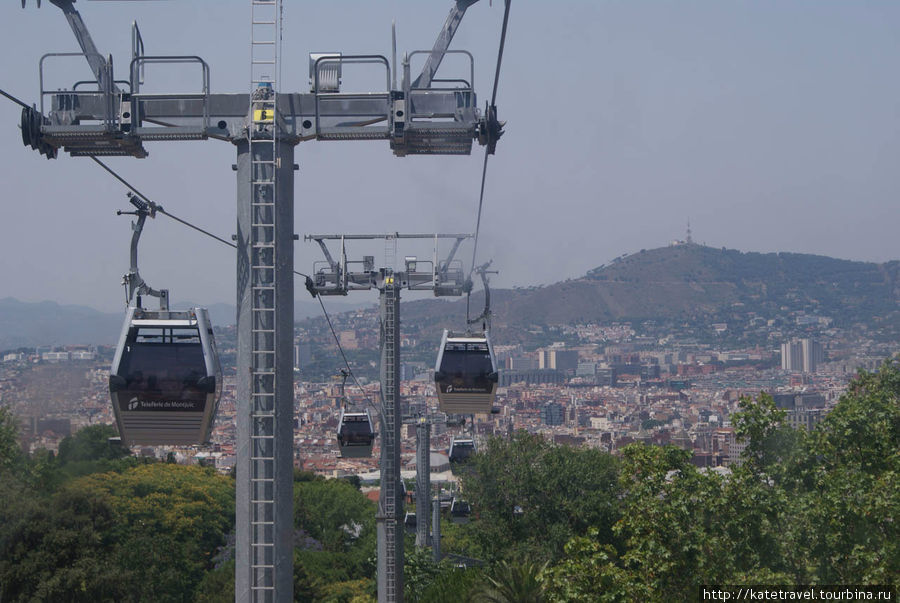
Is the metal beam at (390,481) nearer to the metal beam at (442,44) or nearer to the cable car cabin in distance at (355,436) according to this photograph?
the cable car cabin in distance at (355,436)

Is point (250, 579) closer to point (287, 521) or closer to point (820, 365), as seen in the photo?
point (287, 521)

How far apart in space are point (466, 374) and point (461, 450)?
38.8 ft

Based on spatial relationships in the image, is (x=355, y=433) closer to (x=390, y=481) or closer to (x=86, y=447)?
(x=390, y=481)

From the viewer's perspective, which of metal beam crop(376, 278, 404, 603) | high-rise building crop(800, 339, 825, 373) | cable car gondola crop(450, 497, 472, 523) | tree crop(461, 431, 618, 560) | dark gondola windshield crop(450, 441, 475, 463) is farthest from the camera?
high-rise building crop(800, 339, 825, 373)

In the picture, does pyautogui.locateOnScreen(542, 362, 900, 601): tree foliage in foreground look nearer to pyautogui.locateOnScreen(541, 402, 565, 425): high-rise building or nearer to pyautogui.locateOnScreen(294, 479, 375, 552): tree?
pyautogui.locateOnScreen(294, 479, 375, 552): tree

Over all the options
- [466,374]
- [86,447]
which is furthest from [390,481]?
[86,447]

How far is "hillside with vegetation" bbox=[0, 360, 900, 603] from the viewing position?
33.5ft

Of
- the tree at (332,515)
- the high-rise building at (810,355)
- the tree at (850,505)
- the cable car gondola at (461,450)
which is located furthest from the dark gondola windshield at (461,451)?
the high-rise building at (810,355)

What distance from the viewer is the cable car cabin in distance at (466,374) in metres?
15.2

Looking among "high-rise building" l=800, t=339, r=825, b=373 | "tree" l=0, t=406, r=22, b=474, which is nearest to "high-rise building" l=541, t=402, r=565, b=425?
"high-rise building" l=800, t=339, r=825, b=373

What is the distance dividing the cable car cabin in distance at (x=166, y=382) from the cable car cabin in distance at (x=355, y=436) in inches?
454

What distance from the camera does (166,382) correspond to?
6.65 metres

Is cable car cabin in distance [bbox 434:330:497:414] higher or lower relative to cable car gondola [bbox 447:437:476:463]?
higher

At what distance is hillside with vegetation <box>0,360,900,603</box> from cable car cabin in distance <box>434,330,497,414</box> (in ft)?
9.03
